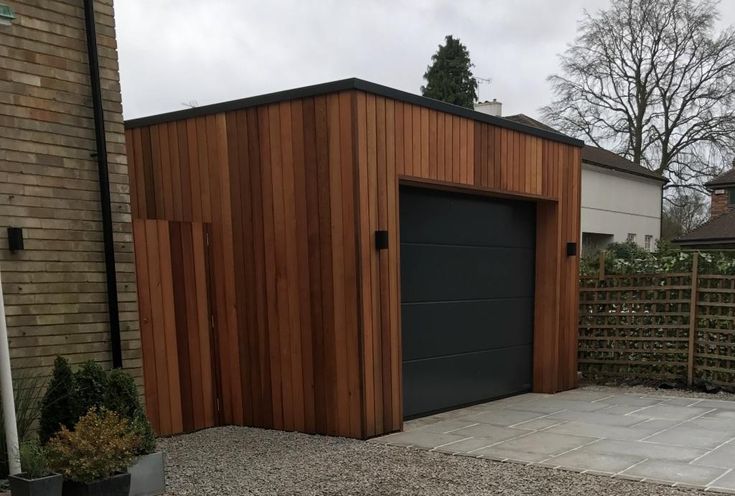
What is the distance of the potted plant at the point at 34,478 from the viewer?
2.97 m

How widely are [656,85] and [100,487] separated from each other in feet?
85.1

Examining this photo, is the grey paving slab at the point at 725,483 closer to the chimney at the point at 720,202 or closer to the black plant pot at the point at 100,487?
the black plant pot at the point at 100,487

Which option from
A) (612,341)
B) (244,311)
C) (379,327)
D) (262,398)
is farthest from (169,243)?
(612,341)

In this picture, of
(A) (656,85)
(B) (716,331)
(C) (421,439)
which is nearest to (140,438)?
(C) (421,439)

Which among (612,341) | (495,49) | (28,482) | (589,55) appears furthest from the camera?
(589,55)

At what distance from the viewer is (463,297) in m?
6.71

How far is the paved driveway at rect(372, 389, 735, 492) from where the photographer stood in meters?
4.31

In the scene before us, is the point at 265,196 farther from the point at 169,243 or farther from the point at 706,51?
the point at 706,51

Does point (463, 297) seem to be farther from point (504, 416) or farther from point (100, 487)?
point (100, 487)

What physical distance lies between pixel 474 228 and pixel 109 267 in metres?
3.83

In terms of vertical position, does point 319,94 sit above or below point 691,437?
above

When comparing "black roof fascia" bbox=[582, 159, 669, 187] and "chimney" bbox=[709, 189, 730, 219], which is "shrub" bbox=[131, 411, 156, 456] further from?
"chimney" bbox=[709, 189, 730, 219]

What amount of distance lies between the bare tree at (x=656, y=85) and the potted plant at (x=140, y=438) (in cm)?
2487

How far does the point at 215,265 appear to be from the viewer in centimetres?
588
